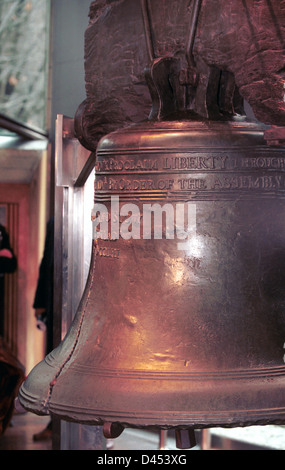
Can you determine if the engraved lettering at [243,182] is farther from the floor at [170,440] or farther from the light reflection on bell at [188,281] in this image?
the floor at [170,440]

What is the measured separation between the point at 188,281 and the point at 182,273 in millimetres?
21

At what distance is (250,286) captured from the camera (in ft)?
5.44

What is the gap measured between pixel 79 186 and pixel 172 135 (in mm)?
1187

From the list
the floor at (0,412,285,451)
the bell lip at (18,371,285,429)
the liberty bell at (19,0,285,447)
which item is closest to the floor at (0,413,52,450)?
the floor at (0,412,285,451)

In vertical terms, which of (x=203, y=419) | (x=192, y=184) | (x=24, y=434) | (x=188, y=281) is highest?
(x=192, y=184)

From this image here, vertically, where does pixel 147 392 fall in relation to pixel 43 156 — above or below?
below

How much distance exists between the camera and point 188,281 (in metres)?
1.65

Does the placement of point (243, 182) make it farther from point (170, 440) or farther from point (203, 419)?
point (170, 440)

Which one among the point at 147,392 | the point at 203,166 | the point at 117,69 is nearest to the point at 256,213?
the point at 203,166

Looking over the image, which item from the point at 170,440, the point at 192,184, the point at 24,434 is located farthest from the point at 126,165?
the point at 24,434

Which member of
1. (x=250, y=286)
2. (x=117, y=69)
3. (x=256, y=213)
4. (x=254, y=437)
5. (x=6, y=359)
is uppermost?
(x=117, y=69)
